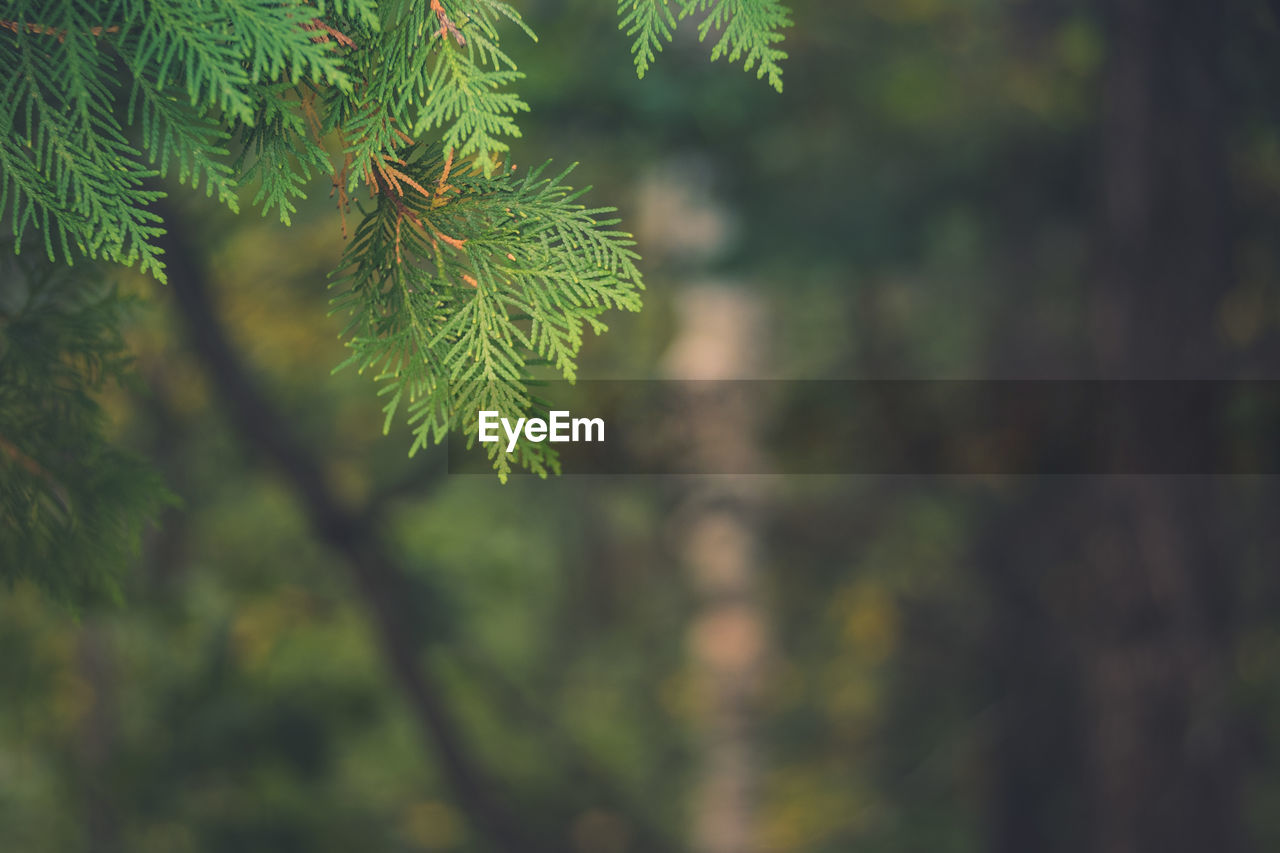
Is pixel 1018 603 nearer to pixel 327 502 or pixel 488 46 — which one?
pixel 327 502

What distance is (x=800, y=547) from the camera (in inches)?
260

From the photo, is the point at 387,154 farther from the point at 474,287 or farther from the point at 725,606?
the point at 725,606

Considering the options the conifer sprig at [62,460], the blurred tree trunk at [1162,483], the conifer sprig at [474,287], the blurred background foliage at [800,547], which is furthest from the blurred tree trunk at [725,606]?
the conifer sprig at [474,287]

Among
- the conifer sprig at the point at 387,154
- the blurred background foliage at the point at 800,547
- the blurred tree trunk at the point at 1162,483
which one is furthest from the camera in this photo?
the blurred background foliage at the point at 800,547

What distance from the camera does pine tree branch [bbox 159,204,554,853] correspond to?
2770 millimetres

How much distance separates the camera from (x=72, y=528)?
1329 mm

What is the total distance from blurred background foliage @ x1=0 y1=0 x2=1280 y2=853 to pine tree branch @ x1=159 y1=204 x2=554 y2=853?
0.04 m

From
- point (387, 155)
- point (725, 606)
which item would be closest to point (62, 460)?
point (387, 155)

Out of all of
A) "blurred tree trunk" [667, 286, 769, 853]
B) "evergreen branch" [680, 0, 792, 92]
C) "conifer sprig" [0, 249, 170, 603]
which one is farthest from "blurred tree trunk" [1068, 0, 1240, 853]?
"conifer sprig" [0, 249, 170, 603]

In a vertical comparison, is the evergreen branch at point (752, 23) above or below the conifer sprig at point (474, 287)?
above

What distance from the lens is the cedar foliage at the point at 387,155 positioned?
0.84m

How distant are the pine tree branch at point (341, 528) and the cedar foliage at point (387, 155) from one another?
1.79 m

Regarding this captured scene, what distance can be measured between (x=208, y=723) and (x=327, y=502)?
776 millimetres

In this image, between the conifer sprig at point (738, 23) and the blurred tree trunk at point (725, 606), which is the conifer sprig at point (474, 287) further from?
the blurred tree trunk at point (725, 606)
